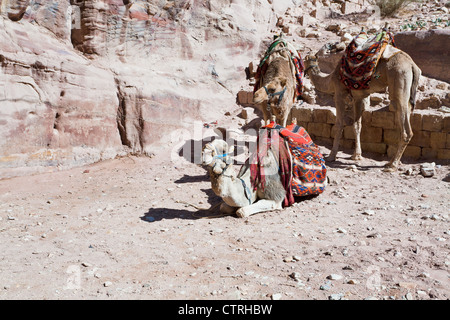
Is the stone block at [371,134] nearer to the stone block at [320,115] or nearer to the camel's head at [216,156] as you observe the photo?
the stone block at [320,115]

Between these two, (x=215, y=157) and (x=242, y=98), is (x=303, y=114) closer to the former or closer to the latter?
(x=242, y=98)

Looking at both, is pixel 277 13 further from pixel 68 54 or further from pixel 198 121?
pixel 68 54

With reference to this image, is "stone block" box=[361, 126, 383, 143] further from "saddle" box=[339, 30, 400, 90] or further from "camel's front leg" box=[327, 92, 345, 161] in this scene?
"saddle" box=[339, 30, 400, 90]

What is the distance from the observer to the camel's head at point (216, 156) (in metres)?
4.39

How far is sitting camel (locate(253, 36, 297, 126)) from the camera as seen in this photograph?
6531 millimetres

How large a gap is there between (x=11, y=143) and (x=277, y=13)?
9.72m

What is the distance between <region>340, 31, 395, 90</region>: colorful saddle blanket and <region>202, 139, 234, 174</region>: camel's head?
3.68 meters

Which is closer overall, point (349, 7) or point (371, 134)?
point (371, 134)

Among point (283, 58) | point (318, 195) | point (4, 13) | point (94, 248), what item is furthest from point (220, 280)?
point (4, 13)

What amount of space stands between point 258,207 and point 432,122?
4268 mm

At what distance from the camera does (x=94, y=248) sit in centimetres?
404

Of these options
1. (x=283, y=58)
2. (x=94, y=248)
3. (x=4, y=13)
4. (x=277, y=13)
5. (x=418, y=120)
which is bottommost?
(x=94, y=248)

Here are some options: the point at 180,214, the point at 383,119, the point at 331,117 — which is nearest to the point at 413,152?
the point at 383,119

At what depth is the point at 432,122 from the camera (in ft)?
23.4
